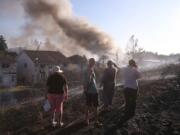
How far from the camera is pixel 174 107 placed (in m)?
13.0

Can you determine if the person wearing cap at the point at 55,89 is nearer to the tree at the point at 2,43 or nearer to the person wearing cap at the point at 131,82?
the person wearing cap at the point at 131,82

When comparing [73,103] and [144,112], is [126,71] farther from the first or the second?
[73,103]

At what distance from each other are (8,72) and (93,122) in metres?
49.1

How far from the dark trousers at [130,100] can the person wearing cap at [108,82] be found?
1168mm

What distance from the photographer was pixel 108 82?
1248 cm

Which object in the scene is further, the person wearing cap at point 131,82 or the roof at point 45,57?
the roof at point 45,57

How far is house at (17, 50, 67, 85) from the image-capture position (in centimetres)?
6197

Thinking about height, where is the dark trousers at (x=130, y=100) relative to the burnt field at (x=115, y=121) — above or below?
above

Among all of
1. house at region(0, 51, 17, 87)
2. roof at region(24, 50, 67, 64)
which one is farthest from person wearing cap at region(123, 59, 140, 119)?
roof at region(24, 50, 67, 64)

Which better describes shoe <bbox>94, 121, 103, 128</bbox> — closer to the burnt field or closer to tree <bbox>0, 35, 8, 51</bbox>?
the burnt field

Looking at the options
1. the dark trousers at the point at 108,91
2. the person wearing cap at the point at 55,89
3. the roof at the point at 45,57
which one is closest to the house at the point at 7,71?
the roof at the point at 45,57

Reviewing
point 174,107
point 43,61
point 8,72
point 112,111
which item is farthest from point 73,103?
point 43,61

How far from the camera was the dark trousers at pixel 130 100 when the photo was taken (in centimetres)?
1123

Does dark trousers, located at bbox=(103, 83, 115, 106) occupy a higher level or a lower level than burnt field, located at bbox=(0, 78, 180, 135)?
higher
